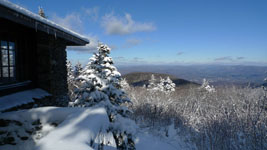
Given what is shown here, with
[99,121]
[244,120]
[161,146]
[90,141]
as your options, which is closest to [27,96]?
[99,121]

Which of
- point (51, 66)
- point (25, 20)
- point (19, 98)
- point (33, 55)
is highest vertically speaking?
point (25, 20)

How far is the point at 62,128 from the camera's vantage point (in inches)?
64.3

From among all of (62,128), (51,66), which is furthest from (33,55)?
(62,128)

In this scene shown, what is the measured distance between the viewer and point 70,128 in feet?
5.32

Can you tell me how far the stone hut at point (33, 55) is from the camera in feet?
12.1

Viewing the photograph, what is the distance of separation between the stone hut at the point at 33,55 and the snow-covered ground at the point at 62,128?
75.6 inches

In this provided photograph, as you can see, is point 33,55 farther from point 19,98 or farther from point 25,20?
point 25,20

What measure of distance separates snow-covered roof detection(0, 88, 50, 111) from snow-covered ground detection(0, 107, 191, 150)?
120cm

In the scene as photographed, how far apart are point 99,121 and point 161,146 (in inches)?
203

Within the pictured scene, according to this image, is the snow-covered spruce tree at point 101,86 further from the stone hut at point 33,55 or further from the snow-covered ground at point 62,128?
the snow-covered ground at point 62,128

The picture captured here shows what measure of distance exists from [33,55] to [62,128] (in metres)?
3.91

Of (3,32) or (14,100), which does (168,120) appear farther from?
(3,32)

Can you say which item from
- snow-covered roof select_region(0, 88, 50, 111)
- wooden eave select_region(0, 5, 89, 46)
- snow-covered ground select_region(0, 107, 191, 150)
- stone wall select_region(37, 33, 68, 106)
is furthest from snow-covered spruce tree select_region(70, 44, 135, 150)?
snow-covered ground select_region(0, 107, 191, 150)

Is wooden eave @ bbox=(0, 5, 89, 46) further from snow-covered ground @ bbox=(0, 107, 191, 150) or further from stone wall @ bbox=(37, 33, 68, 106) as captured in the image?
snow-covered ground @ bbox=(0, 107, 191, 150)
